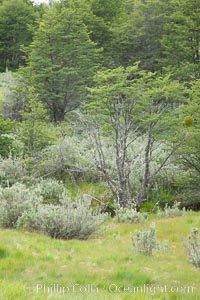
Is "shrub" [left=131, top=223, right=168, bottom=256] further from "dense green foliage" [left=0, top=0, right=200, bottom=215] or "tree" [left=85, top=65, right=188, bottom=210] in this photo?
"tree" [left=85, top=65, right=188, bottom=210]

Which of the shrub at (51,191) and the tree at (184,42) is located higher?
the tree at (184,42)

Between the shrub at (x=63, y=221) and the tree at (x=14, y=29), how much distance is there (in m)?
25.5

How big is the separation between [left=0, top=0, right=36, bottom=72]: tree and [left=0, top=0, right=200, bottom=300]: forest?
7644 millimetres

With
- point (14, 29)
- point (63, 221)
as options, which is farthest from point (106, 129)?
point (14, 29)

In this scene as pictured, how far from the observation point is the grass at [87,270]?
415 cm

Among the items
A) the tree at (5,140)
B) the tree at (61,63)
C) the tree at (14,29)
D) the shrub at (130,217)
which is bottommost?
the shrub at (130,217)

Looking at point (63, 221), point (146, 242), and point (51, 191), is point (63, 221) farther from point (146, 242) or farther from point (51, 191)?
point (51, 191)

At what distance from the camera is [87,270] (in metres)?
5.32

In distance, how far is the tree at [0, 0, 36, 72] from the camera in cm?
3131

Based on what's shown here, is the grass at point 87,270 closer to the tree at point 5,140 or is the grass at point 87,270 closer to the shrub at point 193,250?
the shrub at point 193,250

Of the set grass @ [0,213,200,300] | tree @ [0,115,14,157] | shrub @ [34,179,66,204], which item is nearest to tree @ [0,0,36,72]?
tree @ [0,115,14,157]

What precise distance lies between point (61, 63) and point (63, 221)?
14220 millimetres

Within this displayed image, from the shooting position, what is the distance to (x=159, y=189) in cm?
1300

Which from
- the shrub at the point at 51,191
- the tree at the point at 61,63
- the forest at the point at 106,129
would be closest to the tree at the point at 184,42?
the forest at the point at 106,129
